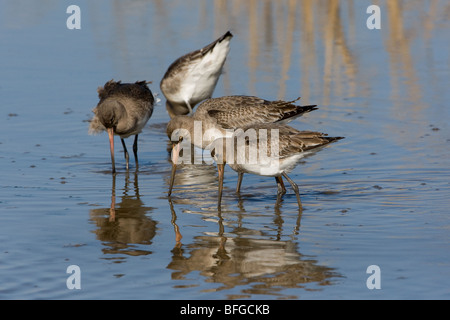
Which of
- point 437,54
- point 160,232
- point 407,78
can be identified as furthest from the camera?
point 437,54

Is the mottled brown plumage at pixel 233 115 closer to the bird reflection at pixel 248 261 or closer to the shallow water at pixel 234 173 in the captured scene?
the shallow water at pixel 234 173

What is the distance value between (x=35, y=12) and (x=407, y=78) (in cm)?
843

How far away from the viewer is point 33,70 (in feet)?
46.4

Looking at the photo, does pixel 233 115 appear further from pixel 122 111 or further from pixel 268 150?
pixel 268 150

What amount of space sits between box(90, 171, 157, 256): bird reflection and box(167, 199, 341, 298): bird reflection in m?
0.32

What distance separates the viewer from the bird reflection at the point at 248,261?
6410mm

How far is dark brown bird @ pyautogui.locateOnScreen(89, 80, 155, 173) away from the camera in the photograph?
10.2 m

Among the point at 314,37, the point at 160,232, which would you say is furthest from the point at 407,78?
the point at 160,232

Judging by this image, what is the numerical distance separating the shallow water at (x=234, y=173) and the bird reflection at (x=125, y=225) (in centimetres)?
3

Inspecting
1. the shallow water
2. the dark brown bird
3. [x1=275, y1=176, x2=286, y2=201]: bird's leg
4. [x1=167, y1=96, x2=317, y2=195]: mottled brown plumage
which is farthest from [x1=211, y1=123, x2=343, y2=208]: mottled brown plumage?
the dark brown bird

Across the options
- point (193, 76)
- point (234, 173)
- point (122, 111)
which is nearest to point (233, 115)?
point (234, 173)

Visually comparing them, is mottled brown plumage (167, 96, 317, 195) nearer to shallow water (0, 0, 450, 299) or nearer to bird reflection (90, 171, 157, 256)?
shallow water (0, 0, 450, 299)

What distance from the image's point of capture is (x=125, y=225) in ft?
26.2
